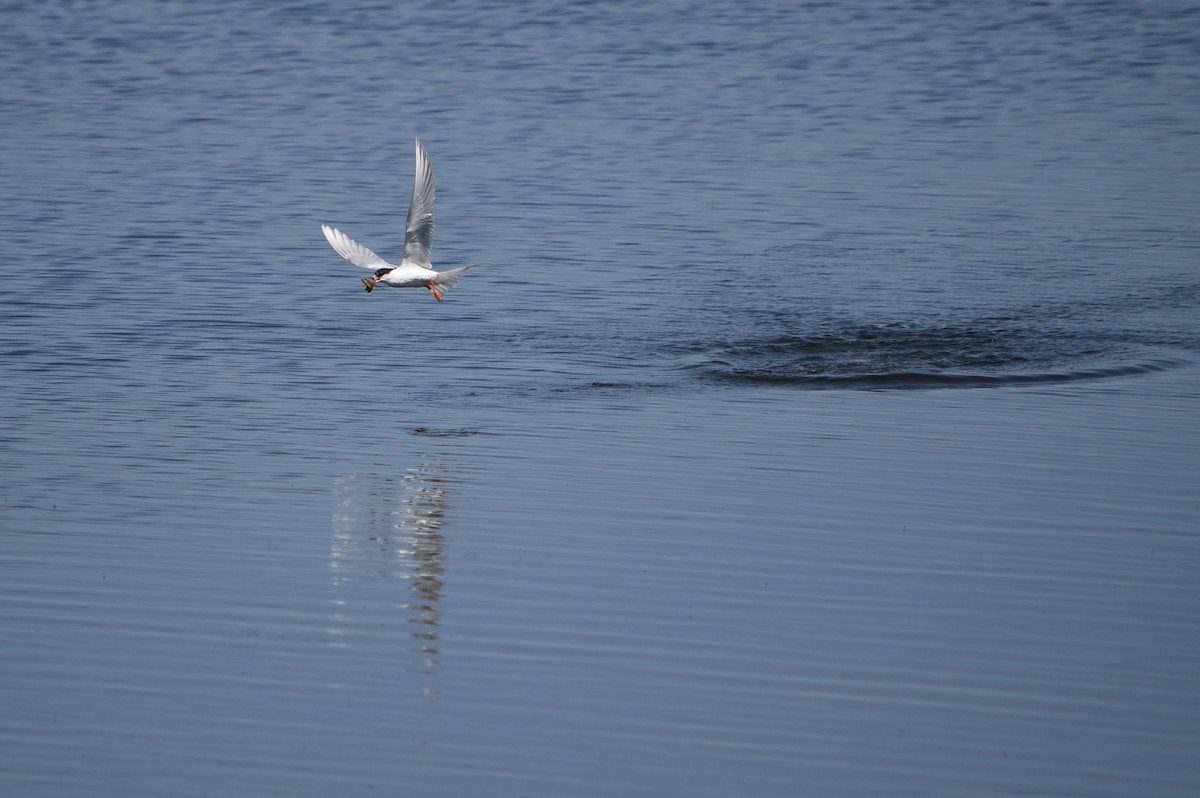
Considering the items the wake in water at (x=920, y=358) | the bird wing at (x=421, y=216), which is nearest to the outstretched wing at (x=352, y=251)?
the bird wing at (x=421, y=216)

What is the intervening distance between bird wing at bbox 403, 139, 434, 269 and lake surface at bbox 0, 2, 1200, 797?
117cm

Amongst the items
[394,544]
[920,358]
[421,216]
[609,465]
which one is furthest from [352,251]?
[920,358]

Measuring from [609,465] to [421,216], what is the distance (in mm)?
2340

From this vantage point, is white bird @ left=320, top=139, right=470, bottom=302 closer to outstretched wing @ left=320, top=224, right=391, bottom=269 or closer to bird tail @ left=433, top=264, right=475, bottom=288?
Result: bird tail @ left=433, top=264, right=475, bottom=288

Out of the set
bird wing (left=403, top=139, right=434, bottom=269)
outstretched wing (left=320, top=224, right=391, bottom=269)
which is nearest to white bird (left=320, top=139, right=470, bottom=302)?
bird wing (left=403, top=139, right=434, bottom=269)

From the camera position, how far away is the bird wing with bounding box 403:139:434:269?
1156cm

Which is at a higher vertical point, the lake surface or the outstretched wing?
the outstretched wing

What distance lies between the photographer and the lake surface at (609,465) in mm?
6824

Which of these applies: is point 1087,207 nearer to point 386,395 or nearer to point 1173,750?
point 386,395

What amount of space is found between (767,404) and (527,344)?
2.81 m

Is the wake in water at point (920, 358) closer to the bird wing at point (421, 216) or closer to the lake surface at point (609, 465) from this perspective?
the lake surface at point (609, 465)

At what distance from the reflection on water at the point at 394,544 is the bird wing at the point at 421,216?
Answer: 5.22 feet

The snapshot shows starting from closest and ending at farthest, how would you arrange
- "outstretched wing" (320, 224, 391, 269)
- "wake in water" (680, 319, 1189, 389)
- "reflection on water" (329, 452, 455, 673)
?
1. "reflection on water" (329, 452, 455, 673)
2. "outstretched wing" (320, 224, 391, 269)
3. "wake in water" (680, 319, 1189, 389)

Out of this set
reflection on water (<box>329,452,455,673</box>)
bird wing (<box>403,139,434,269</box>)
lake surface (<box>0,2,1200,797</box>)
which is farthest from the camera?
bird wing (<box>403,139,434,269</box>)
